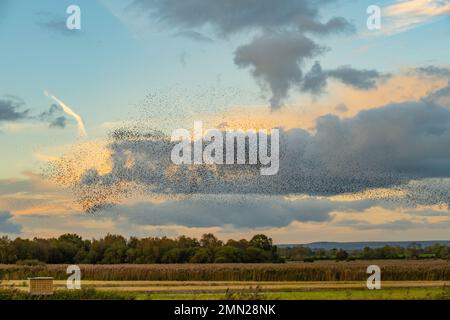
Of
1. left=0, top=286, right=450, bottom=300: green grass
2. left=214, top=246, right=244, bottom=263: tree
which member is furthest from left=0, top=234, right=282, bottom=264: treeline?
left=0, top=286, right=450, bottom=300: green grass

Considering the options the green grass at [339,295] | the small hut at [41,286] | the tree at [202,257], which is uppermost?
the tree at [202,257]

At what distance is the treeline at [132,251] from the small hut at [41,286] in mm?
30828

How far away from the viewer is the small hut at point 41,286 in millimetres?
36938

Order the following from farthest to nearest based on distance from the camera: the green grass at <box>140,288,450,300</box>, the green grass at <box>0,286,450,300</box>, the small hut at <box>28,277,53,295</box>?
the green grass at <box>140,288,450,300</box> < the small hut at <box>28,277,53,295</box> < the green grass at <box>0,286,450,300</box>

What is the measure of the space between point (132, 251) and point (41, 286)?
34479 millimetres

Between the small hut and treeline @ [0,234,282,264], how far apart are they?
30828mm

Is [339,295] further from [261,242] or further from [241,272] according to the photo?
[261,242]

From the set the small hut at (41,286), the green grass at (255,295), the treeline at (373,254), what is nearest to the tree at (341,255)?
the treeline at (373,254)

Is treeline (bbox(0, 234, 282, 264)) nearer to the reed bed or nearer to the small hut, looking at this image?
the reed bed

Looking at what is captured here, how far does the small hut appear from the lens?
3694 centimetres

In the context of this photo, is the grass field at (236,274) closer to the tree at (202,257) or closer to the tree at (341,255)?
the tree at (202,257)

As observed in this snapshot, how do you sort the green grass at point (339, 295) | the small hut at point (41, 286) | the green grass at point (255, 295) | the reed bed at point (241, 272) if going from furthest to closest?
the reed bed at point (241, 272) → the green grass at point (339, 295) → the small hut at point (41, 286) → the green grass at point (255, 295)

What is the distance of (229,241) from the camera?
75000 mm
